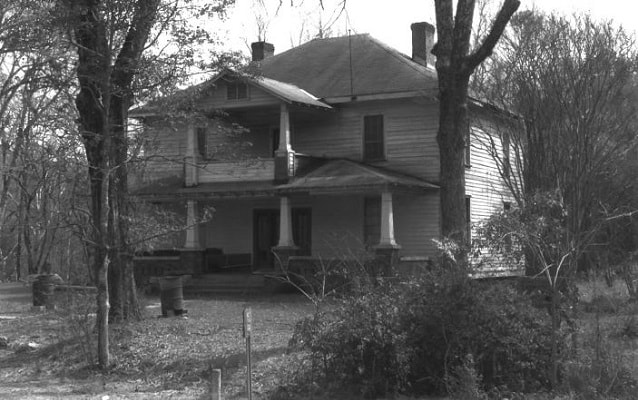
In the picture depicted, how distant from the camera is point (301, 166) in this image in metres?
24.2

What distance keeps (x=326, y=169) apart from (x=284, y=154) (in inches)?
56.2

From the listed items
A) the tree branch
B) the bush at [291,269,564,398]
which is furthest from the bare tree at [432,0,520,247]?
the bush at [291,269,564,398]

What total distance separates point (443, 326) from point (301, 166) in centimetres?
1580

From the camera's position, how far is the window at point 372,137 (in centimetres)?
2456

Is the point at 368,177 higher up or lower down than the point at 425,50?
lower down

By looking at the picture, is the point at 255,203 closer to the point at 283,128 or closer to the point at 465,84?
the point at 283,128

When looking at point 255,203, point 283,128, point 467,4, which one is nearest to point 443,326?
point 467,4

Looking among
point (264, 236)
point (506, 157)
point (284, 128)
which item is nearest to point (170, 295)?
point (506, 157)

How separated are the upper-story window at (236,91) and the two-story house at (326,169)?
1.2 inches

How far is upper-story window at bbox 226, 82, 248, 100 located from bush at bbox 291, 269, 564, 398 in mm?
15646

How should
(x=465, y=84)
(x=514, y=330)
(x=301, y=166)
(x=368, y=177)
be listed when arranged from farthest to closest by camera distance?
(x=301, y=166) → (x=368, y=177) → (x=465, y=84) → (x=514, y=330)

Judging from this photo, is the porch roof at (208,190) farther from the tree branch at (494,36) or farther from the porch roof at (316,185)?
the tree branch at (494,36)

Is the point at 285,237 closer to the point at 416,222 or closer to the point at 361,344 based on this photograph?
the point at 416,222

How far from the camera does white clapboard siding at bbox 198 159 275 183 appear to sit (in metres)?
23.9
